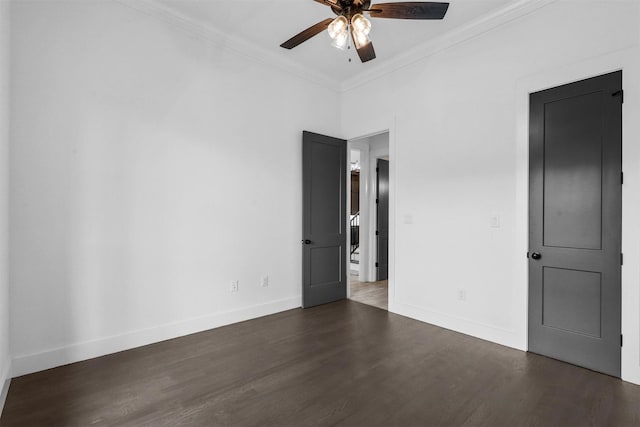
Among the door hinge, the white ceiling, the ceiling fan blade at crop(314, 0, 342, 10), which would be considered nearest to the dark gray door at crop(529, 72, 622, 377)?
the door hinge

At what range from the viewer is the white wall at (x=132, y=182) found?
8.52ft

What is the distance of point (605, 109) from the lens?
2.59 metres

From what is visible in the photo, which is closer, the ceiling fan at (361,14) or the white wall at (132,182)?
the ceiling fan at (361,14)

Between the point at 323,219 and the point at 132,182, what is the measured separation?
2.40 metres

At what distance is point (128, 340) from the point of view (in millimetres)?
3021

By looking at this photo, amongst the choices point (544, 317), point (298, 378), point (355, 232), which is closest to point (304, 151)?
point (298, 378)

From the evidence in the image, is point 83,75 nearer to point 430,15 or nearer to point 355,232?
point 430,15

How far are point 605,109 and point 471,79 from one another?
1234 millimetres

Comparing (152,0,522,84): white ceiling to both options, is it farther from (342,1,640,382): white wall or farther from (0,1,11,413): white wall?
(0,1,11,413): white wall

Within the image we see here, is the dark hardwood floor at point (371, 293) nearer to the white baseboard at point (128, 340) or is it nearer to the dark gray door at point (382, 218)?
the dark gray door at point (382, 218)

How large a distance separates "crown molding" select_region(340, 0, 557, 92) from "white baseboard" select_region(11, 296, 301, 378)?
10.7 feet

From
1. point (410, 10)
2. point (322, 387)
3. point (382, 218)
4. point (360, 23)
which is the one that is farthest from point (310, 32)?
point (382, 218)

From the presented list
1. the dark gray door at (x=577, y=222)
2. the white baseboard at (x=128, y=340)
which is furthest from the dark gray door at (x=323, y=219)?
the dark gray door at (x=577, y=222)

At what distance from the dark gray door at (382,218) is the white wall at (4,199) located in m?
4.90
